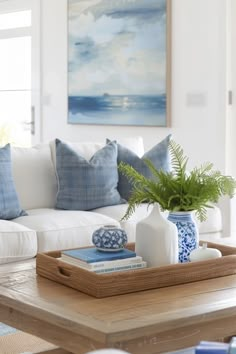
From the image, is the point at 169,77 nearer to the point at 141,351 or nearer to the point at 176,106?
the point at 176,106

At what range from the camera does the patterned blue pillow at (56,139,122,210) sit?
4656 mm

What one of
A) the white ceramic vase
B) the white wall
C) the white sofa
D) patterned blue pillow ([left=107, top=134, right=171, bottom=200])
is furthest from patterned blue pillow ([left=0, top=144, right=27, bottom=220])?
the white wall

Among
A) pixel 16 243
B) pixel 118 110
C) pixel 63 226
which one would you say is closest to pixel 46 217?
pixel 63 226

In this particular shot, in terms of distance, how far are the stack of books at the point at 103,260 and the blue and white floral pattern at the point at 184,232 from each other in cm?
25

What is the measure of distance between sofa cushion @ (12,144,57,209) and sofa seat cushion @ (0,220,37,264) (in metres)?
0.65

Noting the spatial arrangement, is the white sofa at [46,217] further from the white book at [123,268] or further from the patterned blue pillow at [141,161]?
the white book at [123,268]

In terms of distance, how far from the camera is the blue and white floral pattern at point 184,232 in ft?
9.71

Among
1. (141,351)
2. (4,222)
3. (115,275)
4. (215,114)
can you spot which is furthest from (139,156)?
(141,351)

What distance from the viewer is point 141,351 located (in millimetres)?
2197

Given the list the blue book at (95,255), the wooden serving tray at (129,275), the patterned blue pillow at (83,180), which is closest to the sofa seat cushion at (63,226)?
the patterned blue pillow at (83,180)

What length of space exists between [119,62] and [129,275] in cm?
435

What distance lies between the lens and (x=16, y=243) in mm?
3922

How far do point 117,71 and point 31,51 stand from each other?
1238 mm

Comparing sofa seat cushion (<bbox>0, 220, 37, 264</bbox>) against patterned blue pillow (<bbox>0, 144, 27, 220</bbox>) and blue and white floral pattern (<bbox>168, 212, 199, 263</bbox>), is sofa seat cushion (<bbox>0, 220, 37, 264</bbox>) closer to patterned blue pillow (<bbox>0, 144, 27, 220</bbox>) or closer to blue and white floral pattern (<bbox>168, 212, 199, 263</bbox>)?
patterned blue pillow (<bbox>0, 144, 27, 220</bbox>)
